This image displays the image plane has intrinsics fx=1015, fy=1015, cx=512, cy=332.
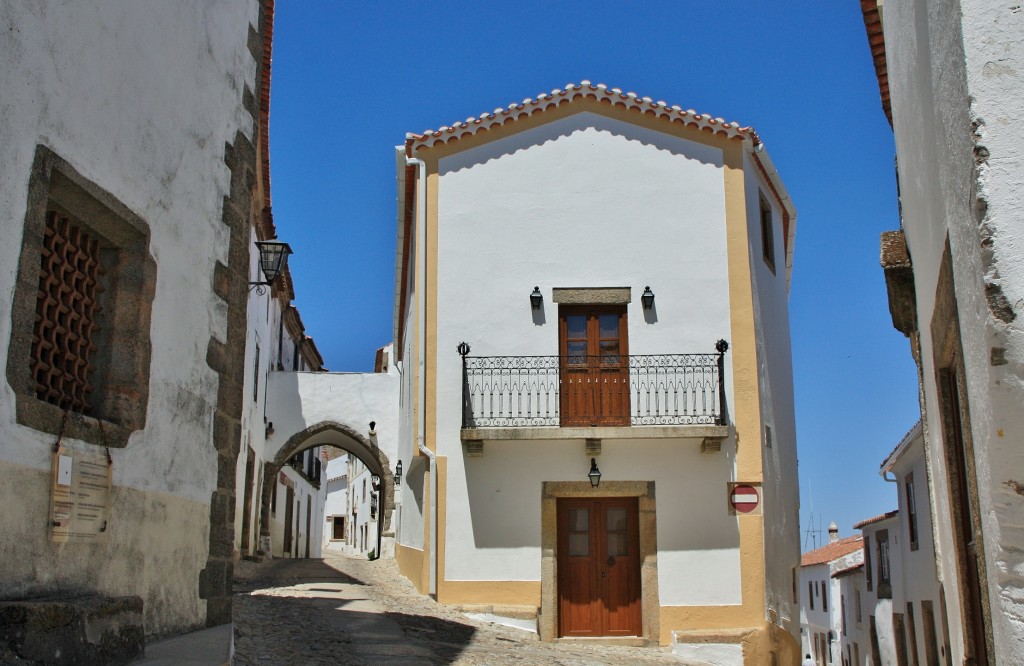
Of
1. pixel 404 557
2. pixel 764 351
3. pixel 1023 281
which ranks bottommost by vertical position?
pixel 404 557

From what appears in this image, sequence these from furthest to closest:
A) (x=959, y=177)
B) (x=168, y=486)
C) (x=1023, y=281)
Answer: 1. (x=168, y=486)
2. (x=959, y=177)
3. (x=1023, y=281)

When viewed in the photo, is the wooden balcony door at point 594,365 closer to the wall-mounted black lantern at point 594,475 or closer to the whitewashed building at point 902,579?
the wall-mounted black lantern at point 594,475

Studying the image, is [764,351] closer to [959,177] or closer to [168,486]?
[168,486]

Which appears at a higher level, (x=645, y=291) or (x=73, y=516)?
(x=645, y=291)

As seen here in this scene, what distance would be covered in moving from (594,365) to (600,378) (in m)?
0.19

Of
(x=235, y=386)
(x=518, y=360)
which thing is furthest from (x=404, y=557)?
(x=235, y=386)

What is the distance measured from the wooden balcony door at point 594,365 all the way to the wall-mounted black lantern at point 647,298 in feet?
0.97

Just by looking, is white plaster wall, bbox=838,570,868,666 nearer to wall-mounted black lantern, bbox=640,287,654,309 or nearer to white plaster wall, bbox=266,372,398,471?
Answer: white plaster wall, bbox=266,372,398,471

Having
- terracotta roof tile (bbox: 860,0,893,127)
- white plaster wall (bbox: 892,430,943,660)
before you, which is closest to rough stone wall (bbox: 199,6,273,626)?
terracotta roof tile (bbox: 860,0,893,127)

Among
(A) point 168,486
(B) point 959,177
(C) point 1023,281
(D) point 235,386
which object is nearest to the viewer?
(C) point 1023,281

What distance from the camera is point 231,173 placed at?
25.0 feet

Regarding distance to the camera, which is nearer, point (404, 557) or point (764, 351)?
point (764, 351)

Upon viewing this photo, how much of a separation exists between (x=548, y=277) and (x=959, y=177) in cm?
989

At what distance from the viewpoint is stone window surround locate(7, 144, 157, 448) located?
483 centimetres
